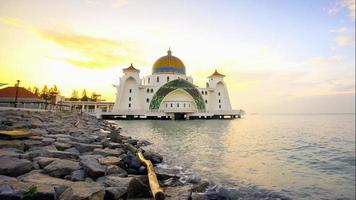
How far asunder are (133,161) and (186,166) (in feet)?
7.81

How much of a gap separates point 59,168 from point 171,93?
204 ft

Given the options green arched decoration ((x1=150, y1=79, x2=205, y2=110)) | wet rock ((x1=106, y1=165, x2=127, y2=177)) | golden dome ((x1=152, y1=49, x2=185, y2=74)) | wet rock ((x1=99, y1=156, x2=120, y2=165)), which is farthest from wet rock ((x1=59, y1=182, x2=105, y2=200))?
golden dome ((x1=152, y1=49, x2=185, y2=74))

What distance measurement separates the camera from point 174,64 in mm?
70250

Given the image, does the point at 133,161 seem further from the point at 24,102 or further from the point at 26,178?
the point at 24,102

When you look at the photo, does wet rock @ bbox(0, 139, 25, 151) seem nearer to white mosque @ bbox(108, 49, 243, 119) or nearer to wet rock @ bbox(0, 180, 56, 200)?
wet rock @ bbox(0, 180, 56, 200)

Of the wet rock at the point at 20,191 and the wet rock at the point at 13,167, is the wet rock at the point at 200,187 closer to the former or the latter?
the wet rock at the point at 20,191

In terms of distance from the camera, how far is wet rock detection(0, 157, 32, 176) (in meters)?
4.09

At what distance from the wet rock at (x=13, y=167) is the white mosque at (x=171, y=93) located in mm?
51816

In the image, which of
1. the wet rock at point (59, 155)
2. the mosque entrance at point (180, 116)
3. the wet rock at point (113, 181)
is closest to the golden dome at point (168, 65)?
the mosque entrance at point (180, 116)

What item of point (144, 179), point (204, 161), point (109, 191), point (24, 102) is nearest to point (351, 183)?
point (204, 161)

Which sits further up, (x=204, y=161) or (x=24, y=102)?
(x=24, y=102)

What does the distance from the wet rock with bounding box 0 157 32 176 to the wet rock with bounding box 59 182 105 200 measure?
1.18 m

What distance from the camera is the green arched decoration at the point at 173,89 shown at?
64.6m

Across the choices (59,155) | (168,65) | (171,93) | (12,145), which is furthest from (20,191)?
(168,65)
